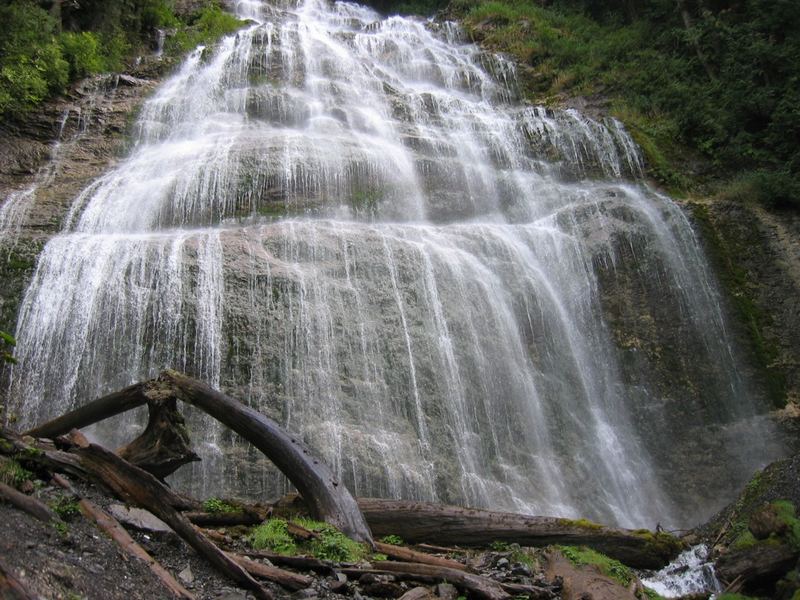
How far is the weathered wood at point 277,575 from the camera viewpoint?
4996mm

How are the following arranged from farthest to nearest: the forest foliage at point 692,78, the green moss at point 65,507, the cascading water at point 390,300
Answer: the forest foliage at point 692,78 → the cascading water at point 390,300 → the green moss at point 65,507

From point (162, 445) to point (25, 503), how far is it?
181 centimetres

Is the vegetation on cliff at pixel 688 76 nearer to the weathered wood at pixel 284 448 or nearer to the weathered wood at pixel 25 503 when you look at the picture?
the weathered wood at pixel 284 448

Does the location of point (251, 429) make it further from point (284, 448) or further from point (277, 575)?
point (277, 575)

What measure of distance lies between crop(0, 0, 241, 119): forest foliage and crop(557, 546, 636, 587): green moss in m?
16.7

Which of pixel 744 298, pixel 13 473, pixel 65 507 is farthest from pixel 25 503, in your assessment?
pixel 744 298

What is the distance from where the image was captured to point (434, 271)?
12898mm

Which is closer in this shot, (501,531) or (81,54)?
(501,531)

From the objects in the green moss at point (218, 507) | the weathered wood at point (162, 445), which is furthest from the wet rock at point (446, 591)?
the weathered wood at point (162, 445)

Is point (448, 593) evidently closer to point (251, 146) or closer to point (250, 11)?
point (251, 146)

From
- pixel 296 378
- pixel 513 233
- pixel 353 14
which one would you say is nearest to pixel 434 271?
pixel 513 233

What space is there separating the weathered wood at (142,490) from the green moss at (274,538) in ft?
2.55

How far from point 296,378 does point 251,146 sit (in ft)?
25.4

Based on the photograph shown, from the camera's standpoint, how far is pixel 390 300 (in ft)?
39.8
